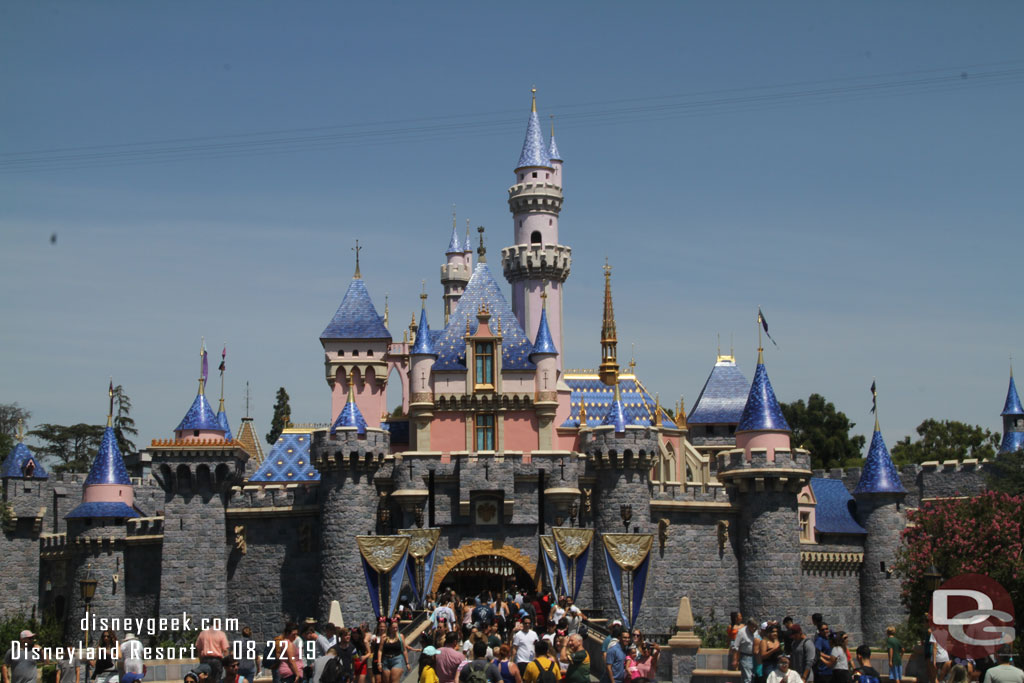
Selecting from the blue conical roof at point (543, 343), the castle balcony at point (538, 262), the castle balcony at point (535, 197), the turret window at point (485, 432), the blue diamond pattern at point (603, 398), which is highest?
the castle balcony at point (535, 197)

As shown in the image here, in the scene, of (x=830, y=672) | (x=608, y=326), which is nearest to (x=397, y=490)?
(x=608, y=326)

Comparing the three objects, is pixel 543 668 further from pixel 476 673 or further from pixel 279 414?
pixel 279 414

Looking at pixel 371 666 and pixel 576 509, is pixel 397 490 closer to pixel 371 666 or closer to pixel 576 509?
pixel 576 509

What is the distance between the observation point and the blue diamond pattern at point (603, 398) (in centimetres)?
5444

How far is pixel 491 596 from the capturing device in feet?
138

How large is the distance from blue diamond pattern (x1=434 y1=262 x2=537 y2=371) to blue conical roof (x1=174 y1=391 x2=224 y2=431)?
7304 mm

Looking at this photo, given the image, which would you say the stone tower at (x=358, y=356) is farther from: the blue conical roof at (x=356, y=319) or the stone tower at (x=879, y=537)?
the stone tower at (x=879, y=537)

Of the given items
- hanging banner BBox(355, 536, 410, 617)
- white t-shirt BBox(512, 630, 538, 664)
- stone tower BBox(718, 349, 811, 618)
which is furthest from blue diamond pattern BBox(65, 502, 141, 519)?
white t-shirt BBox(512, 630, 538, 664)

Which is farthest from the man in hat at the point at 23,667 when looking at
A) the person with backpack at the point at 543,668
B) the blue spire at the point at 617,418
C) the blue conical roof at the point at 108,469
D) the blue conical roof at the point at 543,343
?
the blue conical roof at the point at 543,343

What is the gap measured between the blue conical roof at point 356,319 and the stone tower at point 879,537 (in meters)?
17.4

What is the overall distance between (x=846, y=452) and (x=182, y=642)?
1722 inches

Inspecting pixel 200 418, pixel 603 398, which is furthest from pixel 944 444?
pixel 200 418

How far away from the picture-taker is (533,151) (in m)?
57.1

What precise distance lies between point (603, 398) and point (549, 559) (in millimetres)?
16240
